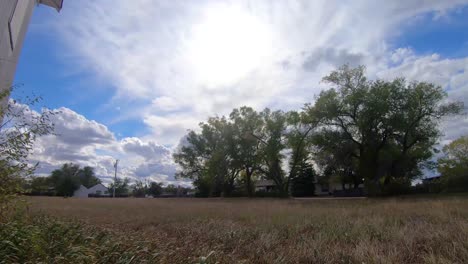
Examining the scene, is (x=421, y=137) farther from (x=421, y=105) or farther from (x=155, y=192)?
(x=155, y=192)

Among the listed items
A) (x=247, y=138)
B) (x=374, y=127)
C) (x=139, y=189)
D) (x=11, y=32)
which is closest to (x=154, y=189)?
(x=139, y=189)

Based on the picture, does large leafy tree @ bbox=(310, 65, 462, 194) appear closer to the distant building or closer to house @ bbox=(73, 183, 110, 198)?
the distant building

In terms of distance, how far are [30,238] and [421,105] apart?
34.1 meters

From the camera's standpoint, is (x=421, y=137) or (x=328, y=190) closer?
(x=421, y=137)

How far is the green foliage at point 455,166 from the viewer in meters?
32.0

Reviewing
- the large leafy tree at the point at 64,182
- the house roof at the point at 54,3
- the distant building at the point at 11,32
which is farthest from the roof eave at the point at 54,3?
the large leafy tree at the point at 64,182

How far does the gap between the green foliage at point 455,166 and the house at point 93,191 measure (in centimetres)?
9305

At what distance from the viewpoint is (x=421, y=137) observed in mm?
31531

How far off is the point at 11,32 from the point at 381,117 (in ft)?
99.8

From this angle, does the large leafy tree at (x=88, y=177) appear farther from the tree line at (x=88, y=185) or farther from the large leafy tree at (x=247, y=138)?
the large leafy tree at (x=247, y=138)

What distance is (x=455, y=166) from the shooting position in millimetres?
36938

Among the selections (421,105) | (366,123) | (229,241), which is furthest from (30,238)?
(421,105)

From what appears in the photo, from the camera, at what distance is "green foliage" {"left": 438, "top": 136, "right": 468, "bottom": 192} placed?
105 feet

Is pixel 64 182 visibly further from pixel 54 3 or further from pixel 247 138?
pixel 54 3
